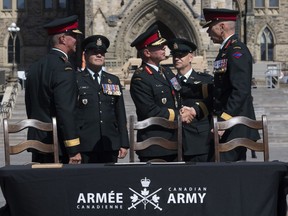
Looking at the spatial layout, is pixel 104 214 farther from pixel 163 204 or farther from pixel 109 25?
pixel 109 25

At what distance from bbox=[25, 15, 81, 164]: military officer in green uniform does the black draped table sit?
1.38 m

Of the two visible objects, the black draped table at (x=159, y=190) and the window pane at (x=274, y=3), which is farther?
the window pane at (x=274, y=3)

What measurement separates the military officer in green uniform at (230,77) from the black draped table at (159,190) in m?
1.52

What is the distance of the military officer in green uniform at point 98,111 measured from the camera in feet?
31.7

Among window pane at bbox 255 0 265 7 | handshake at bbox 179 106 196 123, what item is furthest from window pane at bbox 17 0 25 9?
handshake at bbox 179 106 196 123

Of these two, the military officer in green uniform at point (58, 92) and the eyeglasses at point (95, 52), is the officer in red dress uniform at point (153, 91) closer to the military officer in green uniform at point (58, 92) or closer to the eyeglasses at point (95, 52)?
the eyeglasses at point (95, 52)

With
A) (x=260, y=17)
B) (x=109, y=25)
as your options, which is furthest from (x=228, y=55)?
(x=260, y=17)

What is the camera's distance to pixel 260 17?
46375 millimetres

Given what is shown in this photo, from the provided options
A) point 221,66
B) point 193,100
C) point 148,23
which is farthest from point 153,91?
point 148,23

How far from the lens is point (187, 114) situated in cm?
920

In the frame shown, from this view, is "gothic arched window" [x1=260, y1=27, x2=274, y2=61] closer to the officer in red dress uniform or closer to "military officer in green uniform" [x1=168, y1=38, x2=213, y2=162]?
"military officer in green uniform" [x1=168, y1=38, x2=213, y2=162]

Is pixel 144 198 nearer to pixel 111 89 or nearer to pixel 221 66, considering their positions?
pixel 221 66

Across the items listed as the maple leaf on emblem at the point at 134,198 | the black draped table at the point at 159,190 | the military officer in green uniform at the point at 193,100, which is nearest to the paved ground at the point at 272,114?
the military officer in green uniform at the point at 193,100

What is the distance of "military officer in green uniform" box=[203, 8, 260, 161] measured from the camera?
877 centimetres
